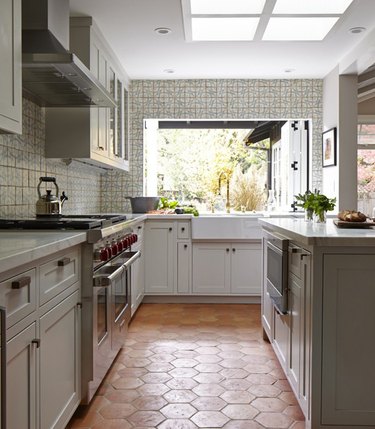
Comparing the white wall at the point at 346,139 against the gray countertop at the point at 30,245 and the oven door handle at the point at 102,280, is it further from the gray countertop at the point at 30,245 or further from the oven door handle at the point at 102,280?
the gray countertop at the point at 30,245

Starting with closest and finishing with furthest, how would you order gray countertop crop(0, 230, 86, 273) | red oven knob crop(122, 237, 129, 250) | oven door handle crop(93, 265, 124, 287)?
1. gray countertop crop(0, 230, 86, 273)
2. oven door handle crop(93, 265, 124, 287)
3. red oven knob crop(122, 237, 129, 250)

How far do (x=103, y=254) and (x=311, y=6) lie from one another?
7.50 feet

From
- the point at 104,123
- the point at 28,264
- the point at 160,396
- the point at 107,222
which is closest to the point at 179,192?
the point at 104,123

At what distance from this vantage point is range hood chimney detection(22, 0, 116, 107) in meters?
2.42

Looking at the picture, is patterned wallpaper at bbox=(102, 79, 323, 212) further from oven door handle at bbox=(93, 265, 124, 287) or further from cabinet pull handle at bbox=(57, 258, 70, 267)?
cabinet pull handle at bbox=(57, 258, 70, 267)

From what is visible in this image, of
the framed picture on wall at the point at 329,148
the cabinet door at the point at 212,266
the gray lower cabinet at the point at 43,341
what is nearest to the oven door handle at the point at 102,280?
the gray lower cabinet at the point at 43,341

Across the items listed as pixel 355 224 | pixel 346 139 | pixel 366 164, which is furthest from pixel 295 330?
pixel 366 164

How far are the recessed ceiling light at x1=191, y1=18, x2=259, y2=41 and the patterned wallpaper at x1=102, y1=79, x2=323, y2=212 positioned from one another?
1.41 m

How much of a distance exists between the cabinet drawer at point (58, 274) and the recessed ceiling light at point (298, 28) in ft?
8.14

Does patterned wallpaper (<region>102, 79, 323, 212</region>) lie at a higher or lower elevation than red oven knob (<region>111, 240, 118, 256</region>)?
higher

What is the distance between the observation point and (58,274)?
6.72ft

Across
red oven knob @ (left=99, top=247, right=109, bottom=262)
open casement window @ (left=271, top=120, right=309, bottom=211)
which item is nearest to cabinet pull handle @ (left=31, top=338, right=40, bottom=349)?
red oven knob @ (left=99, top=247, right=109, bottom=262)

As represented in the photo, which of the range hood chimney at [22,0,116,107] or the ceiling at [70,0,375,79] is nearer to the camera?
the range hood chimney at [22,0,116,107]

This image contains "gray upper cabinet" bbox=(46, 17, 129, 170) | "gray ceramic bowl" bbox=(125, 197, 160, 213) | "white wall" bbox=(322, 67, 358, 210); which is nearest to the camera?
"gray upper cabinet" bbox=(46, 17, 129, 170)
